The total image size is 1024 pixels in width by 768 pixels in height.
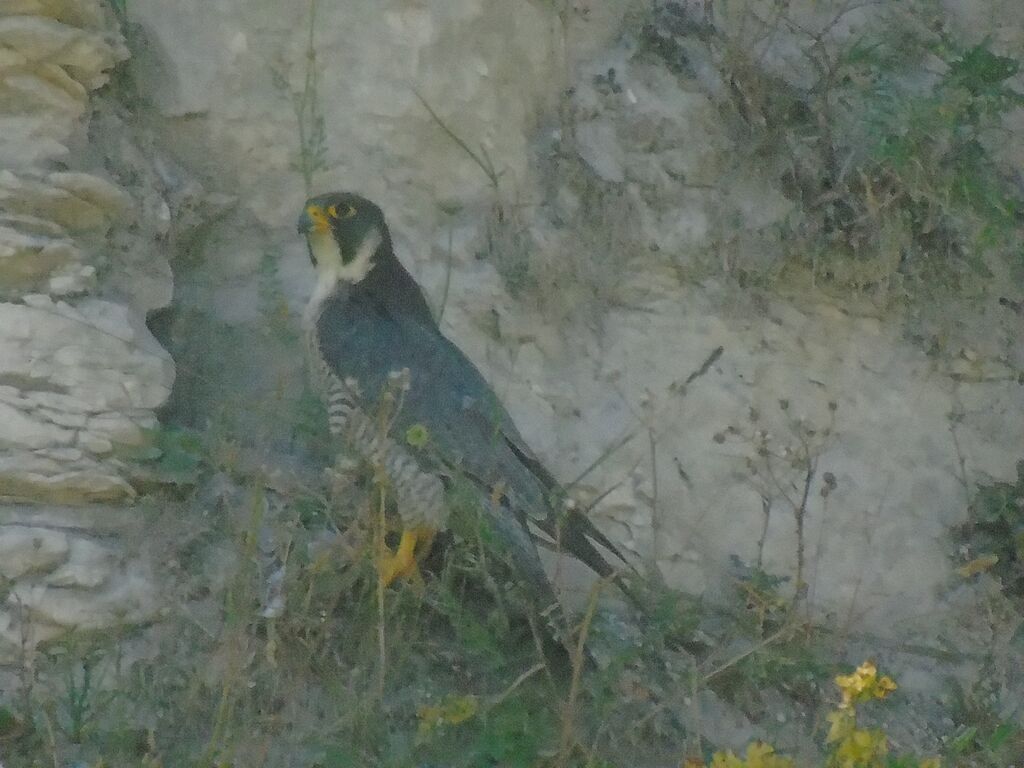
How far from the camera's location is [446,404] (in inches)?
138

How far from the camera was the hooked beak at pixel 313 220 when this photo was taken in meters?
3.76

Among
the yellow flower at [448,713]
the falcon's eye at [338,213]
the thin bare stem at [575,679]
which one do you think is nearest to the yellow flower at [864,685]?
the thin bare stem at [575,679]

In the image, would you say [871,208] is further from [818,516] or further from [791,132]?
[818,516]

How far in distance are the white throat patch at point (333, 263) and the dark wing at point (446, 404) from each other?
0.08m

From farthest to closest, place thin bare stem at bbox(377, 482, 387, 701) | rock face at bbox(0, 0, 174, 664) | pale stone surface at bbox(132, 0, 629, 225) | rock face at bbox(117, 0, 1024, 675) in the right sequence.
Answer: pale stone surface at bbox(132, 0, 629, 225) → rock face at bbox(117, 0, 1024, 675) → rock face at bbox(0, 0, 174, 664) → thin bare stem at bbox(377, 482, 387, 701)

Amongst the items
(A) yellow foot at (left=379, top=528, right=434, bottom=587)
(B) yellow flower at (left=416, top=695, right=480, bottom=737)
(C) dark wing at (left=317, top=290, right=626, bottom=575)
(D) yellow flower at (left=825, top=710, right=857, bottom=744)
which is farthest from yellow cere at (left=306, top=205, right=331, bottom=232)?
(D) yellow flower at (left=825, top=710, right=857, bottom=744)

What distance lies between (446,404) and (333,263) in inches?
25.4

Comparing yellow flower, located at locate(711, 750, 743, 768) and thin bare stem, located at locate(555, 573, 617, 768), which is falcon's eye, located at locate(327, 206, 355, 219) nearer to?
thin bare stem, located at locate(555, 573, 617, 768)

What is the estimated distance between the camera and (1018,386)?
172 inches

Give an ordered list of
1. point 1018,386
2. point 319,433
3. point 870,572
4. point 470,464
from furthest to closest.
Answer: point 1018,386, point 870,572, point 319,433, point 470,464

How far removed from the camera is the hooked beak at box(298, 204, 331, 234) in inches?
148

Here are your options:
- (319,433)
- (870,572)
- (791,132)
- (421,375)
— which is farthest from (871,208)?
(319,433)

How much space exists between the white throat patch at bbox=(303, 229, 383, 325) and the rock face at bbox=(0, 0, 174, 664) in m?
0.44

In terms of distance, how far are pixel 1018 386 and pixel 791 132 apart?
1124 mm
